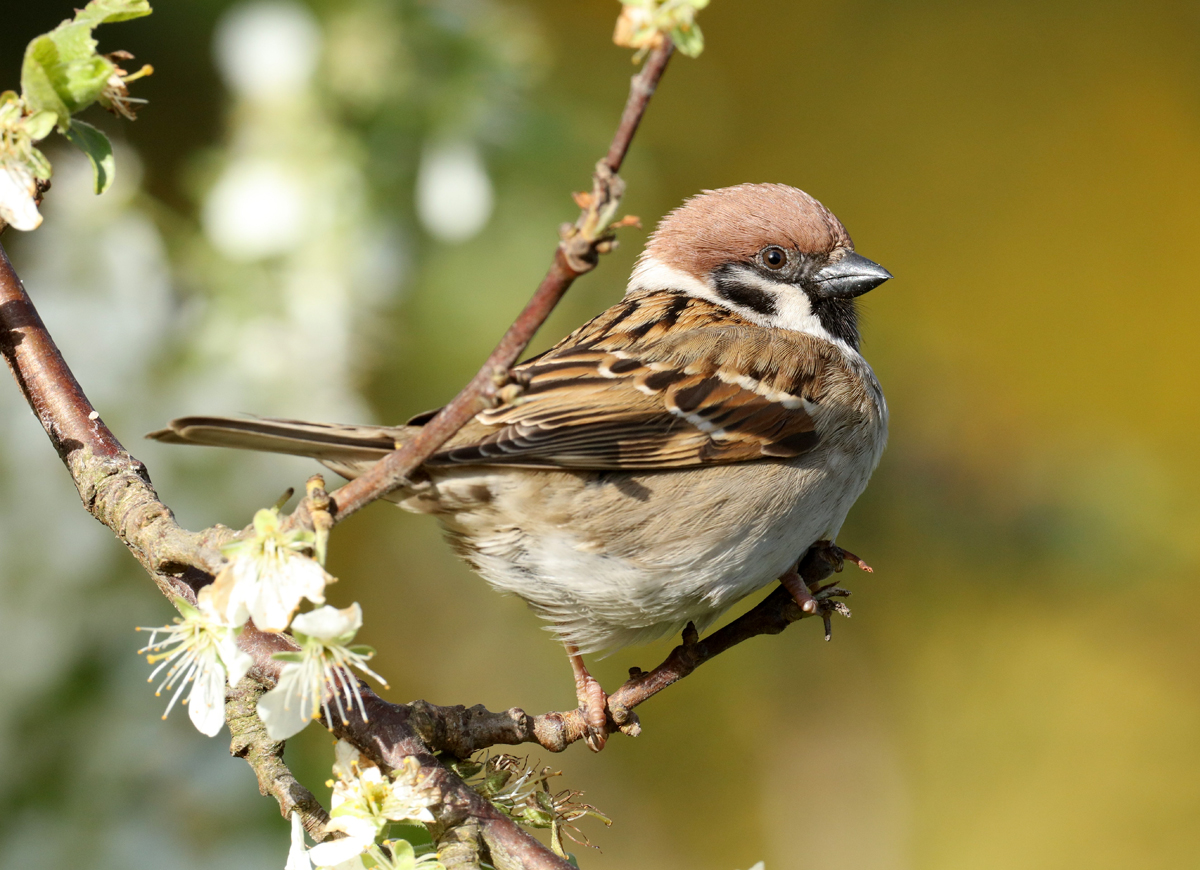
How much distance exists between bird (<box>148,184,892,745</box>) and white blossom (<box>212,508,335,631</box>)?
52 centimetres

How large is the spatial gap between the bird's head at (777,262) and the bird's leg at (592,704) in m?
0.80

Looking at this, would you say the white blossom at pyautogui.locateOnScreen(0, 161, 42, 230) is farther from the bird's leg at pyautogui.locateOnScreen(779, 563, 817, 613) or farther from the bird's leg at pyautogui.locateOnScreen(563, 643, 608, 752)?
the bird's leg at pyautogui.locateOnScreen(779, 563, 817, 613)

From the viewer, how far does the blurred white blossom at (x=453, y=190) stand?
2135 mm

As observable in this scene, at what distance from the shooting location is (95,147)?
Result: 1.07 m

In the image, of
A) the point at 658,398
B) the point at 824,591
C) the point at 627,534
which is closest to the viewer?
the point at 824,591

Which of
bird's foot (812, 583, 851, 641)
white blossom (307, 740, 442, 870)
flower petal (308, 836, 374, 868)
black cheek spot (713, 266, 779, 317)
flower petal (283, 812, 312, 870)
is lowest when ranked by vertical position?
flower petal (283, 812, 312, 870)

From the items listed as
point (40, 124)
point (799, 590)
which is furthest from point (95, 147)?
point (799, 590)

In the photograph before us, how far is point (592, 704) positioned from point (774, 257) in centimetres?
107

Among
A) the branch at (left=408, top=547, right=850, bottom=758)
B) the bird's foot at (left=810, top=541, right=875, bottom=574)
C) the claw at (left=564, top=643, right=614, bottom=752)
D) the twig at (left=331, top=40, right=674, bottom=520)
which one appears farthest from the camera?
the bird's foot at (left=810, top=541, right=875, bottom=574)

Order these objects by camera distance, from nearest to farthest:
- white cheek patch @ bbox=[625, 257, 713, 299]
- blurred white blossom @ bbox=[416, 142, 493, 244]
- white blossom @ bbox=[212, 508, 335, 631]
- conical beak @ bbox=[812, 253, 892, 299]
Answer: white blossom @ bbox=[212, 508, 335, 631], blurred white blossom @ bbox=[416, 142, 493, 244], conical beak @ bbox=[812, 253, 892, 299], white cheek patch @ bbox=[625, 257, 713, 299]

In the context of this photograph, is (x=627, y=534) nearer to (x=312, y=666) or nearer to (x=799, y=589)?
(x=799, y=589)

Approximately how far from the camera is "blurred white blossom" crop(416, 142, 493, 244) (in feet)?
7.00

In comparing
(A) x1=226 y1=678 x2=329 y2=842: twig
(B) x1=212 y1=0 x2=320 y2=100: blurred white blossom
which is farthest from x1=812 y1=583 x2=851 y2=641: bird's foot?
(B) x1=212 y1=0 x2=320 y2=100: blurred white blossom

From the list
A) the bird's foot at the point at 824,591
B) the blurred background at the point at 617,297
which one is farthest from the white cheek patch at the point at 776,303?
the bird's foot at the point at 824,591
